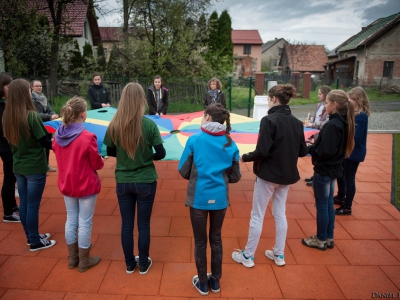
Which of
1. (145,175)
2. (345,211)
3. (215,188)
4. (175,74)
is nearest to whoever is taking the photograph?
(215,188)

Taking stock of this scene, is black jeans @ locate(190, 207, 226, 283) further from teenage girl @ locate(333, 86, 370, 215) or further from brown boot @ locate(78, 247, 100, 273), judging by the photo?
teenage girl @ locate(333, 86, 370, 215)

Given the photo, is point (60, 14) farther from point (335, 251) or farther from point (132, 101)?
point (335, 251)

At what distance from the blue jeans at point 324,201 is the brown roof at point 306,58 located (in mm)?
36100

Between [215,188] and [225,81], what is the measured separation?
11.3 meters

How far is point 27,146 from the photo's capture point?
107 inches

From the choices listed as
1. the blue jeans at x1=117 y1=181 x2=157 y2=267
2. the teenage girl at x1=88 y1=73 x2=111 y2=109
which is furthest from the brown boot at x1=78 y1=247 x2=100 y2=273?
the teenage girl at x1=88 y1=73 x2=111 y2=109

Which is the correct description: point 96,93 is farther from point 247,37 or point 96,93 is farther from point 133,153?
point 247,37

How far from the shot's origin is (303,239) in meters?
3.17

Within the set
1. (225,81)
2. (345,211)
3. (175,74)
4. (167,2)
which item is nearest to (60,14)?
(167,2)

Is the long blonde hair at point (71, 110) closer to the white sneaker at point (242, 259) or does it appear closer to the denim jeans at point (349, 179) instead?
the white sneaker at point (242, 259)

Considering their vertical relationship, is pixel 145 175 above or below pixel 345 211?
above

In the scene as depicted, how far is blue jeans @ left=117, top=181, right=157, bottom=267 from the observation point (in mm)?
2324

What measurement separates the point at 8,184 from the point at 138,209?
73.9 inches

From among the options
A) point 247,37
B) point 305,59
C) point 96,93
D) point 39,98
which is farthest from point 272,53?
point 39,98
